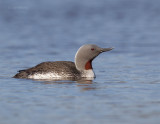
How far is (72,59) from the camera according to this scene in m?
15.2

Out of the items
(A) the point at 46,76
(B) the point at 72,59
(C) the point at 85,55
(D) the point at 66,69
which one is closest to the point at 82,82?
(D) the point at 66,69

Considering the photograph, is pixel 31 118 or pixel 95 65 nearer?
pixel 31 118

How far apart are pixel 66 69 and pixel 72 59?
352 centimetres

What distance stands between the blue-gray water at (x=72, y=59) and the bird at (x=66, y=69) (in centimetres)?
30

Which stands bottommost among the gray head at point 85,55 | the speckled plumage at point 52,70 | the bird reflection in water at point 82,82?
the bird reflection in water at point 82,82

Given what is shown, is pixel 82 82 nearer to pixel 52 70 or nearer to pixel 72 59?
pixel 52 70

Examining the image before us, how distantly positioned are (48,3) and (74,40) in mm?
15089

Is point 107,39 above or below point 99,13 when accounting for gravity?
below

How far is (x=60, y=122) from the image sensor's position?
24.5 ft

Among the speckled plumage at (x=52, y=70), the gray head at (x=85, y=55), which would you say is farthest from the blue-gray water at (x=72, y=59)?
the gray head at (x=85, y=55)

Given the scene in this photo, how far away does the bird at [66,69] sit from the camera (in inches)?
453

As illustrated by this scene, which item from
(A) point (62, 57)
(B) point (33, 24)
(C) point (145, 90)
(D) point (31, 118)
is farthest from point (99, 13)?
(D) point (31, 118)

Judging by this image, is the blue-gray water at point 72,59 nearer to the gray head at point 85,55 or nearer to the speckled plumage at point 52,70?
the speckled plumage at point 52,70

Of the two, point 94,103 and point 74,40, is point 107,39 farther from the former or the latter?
point 94,103
